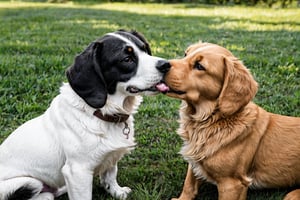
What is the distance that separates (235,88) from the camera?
3.31 meters

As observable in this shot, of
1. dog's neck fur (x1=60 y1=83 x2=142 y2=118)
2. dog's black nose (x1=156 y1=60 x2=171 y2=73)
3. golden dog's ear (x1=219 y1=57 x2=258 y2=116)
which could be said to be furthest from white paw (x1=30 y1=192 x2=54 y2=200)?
golden dog's ear (x1=219 y1=57 x2=258 y2=116)

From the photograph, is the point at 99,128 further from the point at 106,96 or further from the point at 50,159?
the point at 50,159

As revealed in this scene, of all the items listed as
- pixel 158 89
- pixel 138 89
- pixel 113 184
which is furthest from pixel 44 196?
pixel 158 89

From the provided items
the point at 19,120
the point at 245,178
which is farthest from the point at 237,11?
the point at 245,178

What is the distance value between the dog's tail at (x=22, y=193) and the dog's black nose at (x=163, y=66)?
139cm

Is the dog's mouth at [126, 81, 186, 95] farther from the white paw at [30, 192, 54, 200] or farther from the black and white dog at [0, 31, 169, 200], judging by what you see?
the white paw at [30, 192, 54, 200]

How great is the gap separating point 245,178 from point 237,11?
12.0 meters

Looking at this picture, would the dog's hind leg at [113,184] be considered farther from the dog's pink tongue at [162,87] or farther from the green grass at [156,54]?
the dog's pink tongue at [162,87]

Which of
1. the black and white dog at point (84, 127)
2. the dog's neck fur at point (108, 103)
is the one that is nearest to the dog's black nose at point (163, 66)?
the black and white dog at point (84, 127)

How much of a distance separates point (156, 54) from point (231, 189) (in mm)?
4578

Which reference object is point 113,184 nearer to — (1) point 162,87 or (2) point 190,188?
(2) point 190,188

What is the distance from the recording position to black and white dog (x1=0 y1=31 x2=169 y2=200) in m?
3.29

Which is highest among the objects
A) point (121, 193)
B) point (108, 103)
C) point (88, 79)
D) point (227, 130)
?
point (88, 79)

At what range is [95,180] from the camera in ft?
13.5
